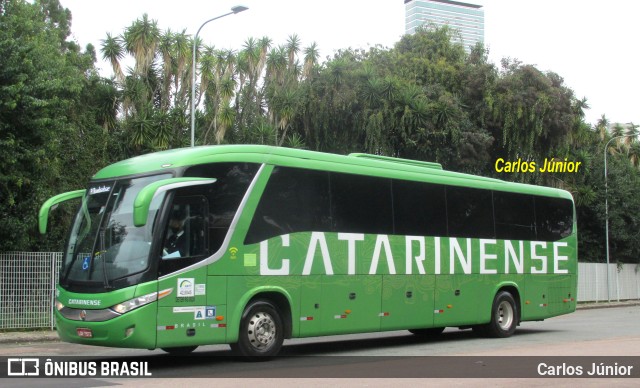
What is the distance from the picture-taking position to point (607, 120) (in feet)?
184

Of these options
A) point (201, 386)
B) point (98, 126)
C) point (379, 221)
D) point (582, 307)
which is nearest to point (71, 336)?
point (201, 386)

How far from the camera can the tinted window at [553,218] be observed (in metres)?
19.1

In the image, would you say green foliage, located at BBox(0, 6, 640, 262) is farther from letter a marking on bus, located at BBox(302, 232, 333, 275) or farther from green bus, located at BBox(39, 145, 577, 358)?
letter a marking on bus, located at BBox(302, 232, 333, 275)

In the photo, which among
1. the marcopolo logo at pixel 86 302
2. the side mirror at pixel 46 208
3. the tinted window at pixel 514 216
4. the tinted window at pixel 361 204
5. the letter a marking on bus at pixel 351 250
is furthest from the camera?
the tinted window at pixel 514 216

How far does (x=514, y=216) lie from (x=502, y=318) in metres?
2.46

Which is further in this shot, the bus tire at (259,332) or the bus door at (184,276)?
the bus tire at (259,332)

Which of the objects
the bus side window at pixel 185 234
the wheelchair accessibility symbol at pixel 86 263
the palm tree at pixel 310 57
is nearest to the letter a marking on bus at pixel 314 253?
the bus side window at pixel 185 234

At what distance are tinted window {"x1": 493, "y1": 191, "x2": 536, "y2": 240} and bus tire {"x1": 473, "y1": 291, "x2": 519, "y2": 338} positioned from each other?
1.46 meters

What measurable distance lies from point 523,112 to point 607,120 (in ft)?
85.0

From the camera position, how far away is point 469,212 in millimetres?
17078

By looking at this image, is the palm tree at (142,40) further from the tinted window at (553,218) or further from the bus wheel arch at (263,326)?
the bus wheel arch at (263,326)

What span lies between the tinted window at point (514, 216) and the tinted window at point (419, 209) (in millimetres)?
2084

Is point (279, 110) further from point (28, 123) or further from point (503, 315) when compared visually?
point (503, 315)

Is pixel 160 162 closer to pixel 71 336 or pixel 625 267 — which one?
pixel 71 336
